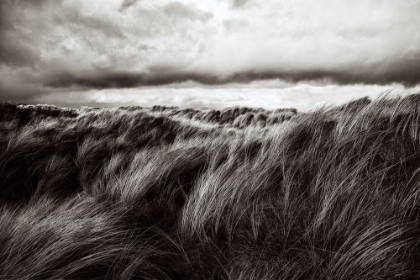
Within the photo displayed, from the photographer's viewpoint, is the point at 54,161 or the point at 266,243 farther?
the point at 54,161

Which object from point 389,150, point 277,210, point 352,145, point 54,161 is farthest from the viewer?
point 54,161

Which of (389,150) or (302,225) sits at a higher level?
(389,150)

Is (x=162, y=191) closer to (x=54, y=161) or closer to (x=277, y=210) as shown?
(x=277, y=210)

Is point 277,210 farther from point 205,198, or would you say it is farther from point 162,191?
point 162,191

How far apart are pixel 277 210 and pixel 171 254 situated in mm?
661

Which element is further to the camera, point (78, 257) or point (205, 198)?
point (205, 198)

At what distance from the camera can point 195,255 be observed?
128 centimetres

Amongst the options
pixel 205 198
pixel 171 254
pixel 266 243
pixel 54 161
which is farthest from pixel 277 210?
pixel 54 161

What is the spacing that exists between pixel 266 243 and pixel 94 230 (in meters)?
0.92

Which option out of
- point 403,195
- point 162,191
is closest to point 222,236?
point 162,191

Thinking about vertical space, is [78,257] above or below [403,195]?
below

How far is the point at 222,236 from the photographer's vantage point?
1465 millimetres

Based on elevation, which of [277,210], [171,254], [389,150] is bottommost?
[171,254]

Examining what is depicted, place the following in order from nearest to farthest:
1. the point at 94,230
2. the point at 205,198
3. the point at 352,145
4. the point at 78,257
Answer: the point at 78,257 < the point at 94,230 < the point at 205,198 < the point at 352,145
